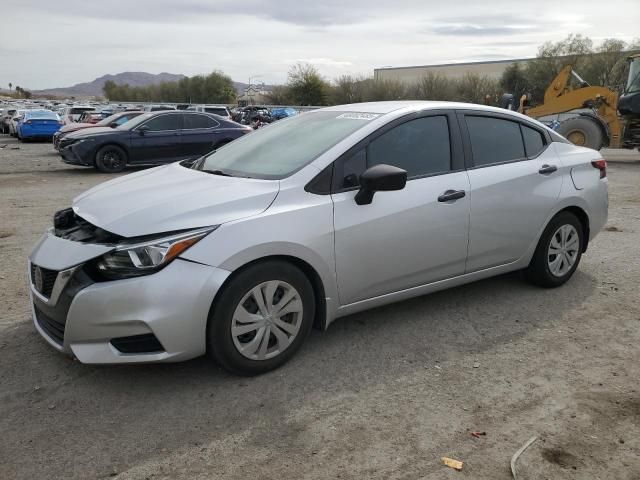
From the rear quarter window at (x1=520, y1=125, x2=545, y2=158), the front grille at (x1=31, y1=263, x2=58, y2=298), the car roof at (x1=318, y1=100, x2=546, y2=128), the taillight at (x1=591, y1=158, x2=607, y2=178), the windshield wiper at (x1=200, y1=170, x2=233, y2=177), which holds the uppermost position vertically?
the car roof at (x1=318, y1=100, x2=546, y2=128)

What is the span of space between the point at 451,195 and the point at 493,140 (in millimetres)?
808

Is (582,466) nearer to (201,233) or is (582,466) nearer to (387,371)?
(387,371)

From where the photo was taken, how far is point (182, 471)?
2.68 meters

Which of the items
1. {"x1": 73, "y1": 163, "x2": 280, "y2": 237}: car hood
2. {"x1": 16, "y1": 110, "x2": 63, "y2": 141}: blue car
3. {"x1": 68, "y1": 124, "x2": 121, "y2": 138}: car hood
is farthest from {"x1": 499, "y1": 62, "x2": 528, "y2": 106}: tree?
{"x1": 73, "y1": 163, "x2": 280, "y2": 237}: car hood

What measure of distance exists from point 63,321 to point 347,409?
169 centimetres

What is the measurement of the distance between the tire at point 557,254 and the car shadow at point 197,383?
1.20 feet

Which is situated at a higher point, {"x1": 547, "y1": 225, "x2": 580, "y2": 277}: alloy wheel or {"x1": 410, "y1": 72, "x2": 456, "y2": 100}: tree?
{"x1": 410, "y1": 72, "x2": 456, "y2": 100}: tree

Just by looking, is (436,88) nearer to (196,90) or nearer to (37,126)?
(37,126)

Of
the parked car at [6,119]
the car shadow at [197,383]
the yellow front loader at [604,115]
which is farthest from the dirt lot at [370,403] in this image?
the parked car at [6,119]

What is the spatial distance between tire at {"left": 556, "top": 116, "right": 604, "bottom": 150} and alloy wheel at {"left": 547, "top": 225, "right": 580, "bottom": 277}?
41.6 ft

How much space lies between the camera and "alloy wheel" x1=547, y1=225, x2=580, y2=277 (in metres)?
4.99

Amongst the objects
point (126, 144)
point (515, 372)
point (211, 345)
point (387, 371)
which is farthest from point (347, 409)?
point (126, 144)

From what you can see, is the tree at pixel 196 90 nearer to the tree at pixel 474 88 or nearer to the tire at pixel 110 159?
the tree at pixel 474 88

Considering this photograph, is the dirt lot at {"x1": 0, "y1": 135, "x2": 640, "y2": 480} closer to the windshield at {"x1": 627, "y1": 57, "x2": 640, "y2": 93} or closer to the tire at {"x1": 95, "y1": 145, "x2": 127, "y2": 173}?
the tire at {"x1": 95, "y1": 145, "x2": 127, "y2": 173}
